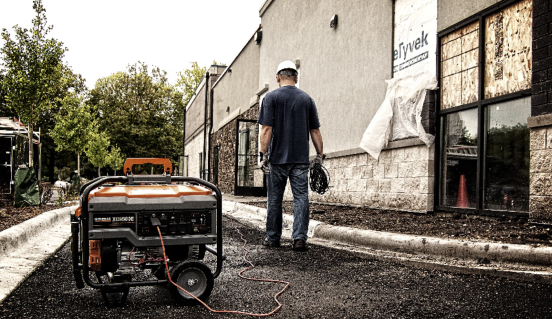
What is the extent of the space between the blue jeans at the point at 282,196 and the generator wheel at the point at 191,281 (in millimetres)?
2238

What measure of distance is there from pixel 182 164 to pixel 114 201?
42.3 metres

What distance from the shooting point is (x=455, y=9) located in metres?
6.51

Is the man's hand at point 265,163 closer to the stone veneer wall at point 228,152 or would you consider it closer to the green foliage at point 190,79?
the stone veneer wall at point 228,152

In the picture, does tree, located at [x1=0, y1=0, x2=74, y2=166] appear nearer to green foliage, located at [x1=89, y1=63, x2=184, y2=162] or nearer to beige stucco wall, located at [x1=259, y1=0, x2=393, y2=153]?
beige stucco wall, located at [x1=259, y1=0, x2=393, y2=153]

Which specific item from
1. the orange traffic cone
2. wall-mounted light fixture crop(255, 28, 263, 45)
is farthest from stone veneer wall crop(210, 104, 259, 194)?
the orange traffic cone

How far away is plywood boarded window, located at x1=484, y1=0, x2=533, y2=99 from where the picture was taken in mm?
5365

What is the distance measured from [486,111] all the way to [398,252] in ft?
8.57

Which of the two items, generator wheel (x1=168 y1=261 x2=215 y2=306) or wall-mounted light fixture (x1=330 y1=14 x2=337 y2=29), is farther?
wall-mounted light fixture (x1=330 y1=14 x2=337 y2=29)

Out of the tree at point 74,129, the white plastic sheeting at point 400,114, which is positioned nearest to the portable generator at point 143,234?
the white plastic sheeting at point 400,114

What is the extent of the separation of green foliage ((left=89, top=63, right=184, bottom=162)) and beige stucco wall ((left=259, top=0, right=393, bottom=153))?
34.9 m

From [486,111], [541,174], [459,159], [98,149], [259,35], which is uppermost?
[259,35]

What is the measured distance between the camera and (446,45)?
6.75m

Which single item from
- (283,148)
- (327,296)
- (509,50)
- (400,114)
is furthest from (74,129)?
(327,296)

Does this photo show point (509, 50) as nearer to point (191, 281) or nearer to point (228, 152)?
point (191, 281)
